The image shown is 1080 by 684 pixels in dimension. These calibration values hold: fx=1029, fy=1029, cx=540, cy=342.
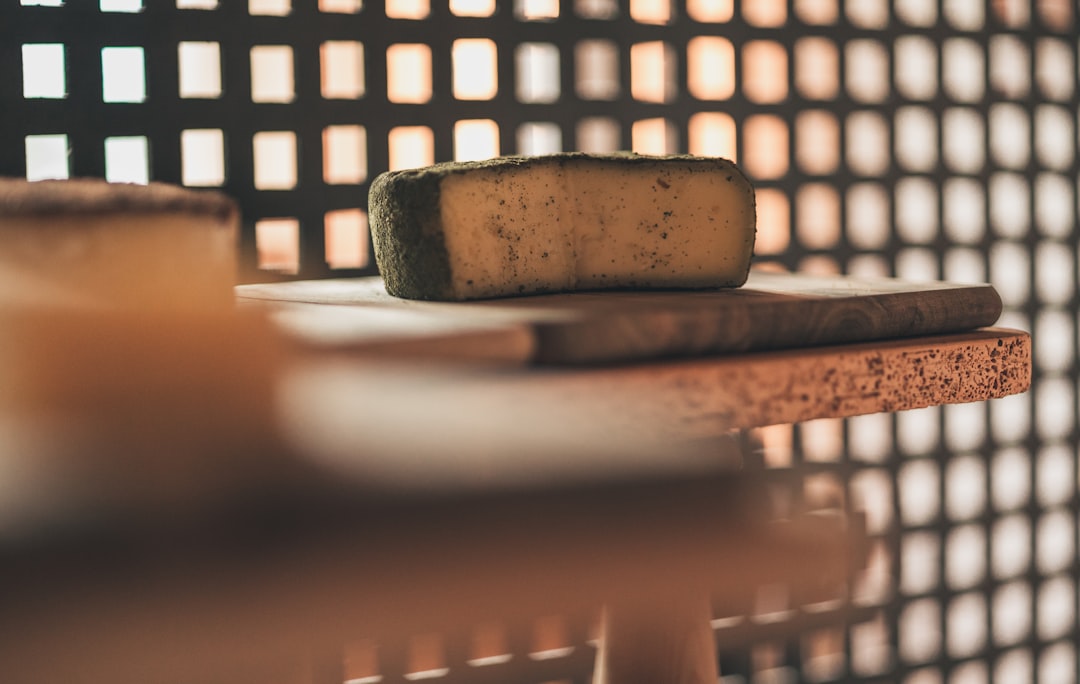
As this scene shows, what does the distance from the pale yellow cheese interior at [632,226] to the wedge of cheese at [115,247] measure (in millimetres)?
270

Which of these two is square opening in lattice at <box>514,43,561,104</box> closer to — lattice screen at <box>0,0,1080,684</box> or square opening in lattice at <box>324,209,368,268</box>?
lattice screen at <box>0,0,1080,684</box>

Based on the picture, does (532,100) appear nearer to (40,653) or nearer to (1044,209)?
(1044,209)

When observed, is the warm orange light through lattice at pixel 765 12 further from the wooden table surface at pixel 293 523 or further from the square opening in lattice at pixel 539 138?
the wooden table surface at pixel 293 523

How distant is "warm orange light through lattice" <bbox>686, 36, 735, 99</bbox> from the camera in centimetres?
101

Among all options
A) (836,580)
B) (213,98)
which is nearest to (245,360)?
(836,580)

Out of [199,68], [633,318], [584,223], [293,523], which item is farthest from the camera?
[199,68]

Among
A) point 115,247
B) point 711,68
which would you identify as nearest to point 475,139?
point 711,68

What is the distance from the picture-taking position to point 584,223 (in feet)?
2.34

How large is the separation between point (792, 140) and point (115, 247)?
0.78m

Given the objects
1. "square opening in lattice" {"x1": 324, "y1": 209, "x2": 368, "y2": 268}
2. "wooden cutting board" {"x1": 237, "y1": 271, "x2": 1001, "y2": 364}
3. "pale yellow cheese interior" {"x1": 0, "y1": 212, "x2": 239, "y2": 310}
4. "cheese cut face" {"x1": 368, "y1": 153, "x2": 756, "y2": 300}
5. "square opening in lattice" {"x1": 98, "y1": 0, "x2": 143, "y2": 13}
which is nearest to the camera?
"pale yellow cheese interior" {"x1": 0, "y1": 212, "x2": 239, "y2": 310}

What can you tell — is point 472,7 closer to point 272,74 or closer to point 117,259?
point 272,74

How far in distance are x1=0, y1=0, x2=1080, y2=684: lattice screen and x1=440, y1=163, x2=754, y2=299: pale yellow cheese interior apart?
0.56ft

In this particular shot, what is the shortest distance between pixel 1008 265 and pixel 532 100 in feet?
2.07

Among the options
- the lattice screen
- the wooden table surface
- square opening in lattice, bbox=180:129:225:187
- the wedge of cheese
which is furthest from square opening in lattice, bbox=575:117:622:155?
the wooden table surface
